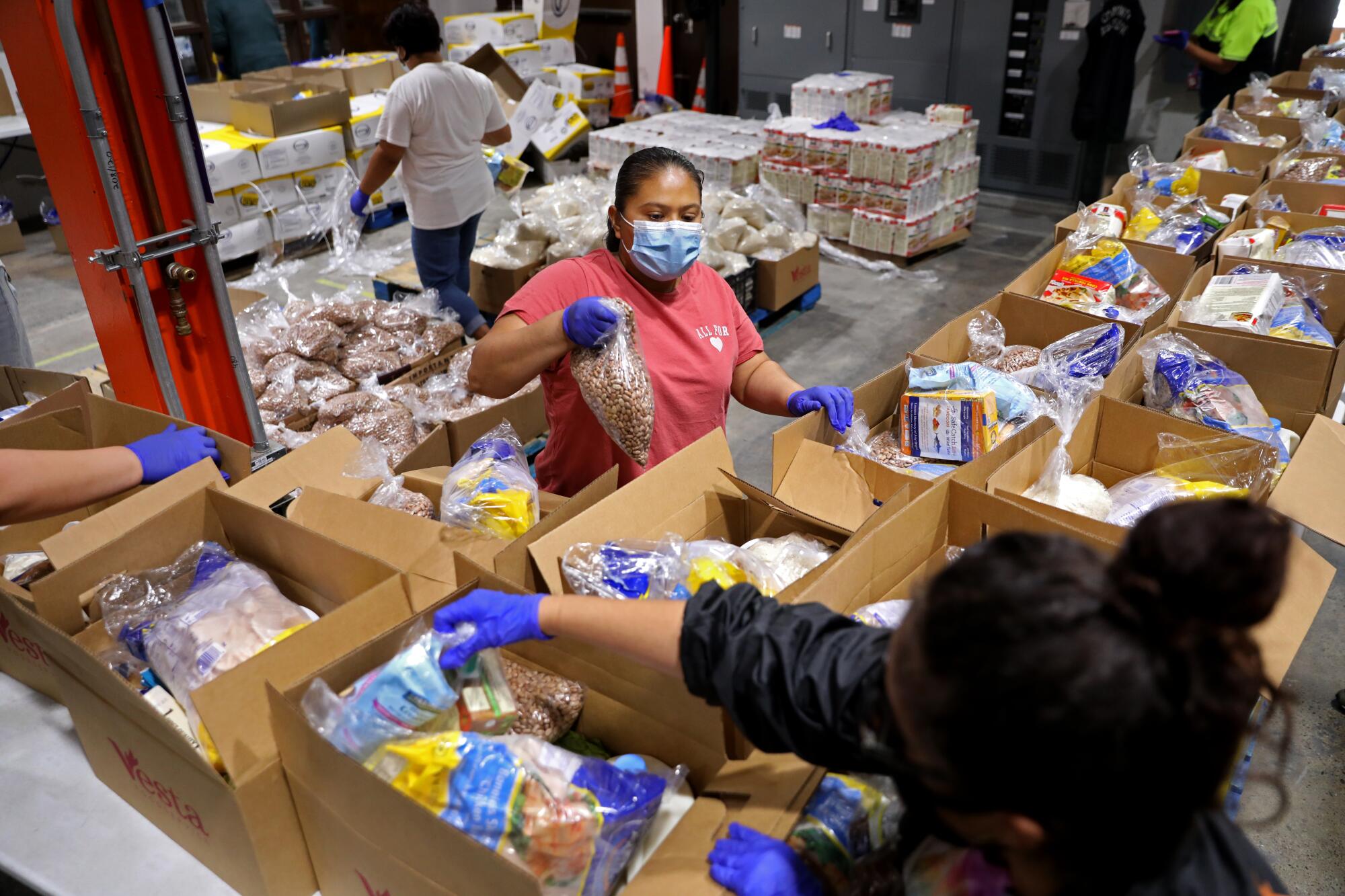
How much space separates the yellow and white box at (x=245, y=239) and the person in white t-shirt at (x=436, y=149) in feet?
5.46

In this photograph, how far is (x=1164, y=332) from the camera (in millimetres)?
2543

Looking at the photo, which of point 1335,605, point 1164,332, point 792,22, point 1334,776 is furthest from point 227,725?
point 792,22

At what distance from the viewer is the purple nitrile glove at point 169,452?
1901 mm

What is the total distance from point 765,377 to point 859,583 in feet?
2.78

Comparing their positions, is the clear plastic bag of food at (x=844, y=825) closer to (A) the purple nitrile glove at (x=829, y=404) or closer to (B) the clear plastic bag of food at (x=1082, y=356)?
(A) the purple nitrile glove at (x=829, y=404)

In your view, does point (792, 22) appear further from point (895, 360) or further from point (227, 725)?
point (227, 725)

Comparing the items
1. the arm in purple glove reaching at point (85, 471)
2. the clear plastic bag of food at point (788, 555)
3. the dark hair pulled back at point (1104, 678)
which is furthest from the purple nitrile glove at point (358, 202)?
the dark hair pulled back at point (1104, 678)

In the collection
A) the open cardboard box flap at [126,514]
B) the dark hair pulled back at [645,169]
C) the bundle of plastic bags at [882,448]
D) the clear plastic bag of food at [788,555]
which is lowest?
the bundle of plastic bags at [882,448]

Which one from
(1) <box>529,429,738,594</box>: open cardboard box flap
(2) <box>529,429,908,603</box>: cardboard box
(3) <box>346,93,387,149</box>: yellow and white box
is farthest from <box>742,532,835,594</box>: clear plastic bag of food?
(3) <box>346,93,387,149</box>: yellow and white box

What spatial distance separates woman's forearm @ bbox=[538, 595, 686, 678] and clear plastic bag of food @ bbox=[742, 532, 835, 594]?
0.48m

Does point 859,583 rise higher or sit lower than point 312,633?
lower

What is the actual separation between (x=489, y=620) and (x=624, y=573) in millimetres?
326

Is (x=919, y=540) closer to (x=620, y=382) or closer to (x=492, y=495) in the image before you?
(x=620, y=382)


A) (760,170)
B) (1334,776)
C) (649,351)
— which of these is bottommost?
(1334,776)
